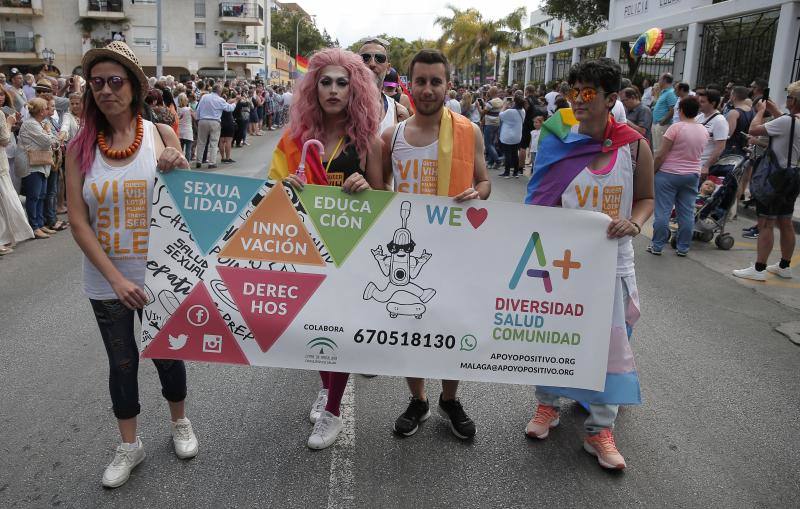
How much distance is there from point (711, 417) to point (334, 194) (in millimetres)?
2667

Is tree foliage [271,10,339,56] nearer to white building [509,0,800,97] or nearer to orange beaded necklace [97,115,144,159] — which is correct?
white building [509,0,800,97]

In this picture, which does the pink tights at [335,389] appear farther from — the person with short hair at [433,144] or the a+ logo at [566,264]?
the a+ logo at [566,264]

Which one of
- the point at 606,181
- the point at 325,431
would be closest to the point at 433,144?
the point at 606,181

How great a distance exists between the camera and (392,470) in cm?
321

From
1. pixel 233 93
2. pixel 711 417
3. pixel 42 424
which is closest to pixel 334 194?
pixel 42 424

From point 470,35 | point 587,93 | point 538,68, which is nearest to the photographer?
point 587,93

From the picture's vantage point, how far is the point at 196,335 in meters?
3.03

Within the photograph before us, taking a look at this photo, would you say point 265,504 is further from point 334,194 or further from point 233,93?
point 233,93

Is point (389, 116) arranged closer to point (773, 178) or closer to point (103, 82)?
point (103, 82)

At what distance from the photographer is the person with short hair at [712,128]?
337 inches

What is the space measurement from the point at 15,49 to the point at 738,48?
2129 inches

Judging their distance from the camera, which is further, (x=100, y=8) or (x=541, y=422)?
(x=100, y=8)

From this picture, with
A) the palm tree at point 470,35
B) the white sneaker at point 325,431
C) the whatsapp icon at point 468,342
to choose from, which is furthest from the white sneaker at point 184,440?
the palm tree at point 470,35

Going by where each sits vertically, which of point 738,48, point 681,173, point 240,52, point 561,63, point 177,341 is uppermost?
point 240,52
